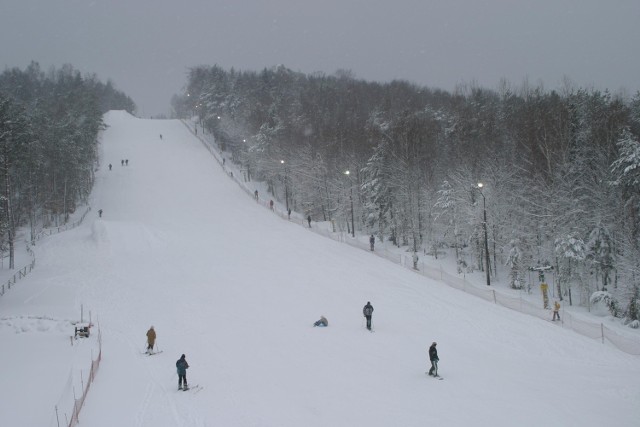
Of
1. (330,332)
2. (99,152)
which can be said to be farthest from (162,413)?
(99,152)

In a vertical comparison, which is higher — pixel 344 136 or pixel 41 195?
pixel 344 136

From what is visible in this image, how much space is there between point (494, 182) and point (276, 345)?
26.7 m

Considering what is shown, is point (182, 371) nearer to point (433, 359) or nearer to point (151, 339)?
point (151, 339)

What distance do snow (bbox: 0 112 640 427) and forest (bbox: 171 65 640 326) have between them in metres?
8.83

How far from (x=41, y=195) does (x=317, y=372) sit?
50.1m

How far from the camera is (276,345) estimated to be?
66.1 feet

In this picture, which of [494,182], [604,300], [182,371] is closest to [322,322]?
[182,371]

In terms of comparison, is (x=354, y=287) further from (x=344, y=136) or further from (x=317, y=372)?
(x=344, y=136)

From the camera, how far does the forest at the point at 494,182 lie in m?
32.7

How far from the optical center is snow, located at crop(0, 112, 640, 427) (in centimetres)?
1440

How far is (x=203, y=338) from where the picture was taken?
69.8 ft

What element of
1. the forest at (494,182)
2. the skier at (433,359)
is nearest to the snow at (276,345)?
the skier at (433,359)

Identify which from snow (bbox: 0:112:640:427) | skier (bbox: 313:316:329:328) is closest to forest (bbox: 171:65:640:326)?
snow (bbox: 0:112:640:427)

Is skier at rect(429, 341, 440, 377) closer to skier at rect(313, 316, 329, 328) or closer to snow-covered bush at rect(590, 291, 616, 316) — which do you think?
skier at rect(313, 316, 329, 328)
